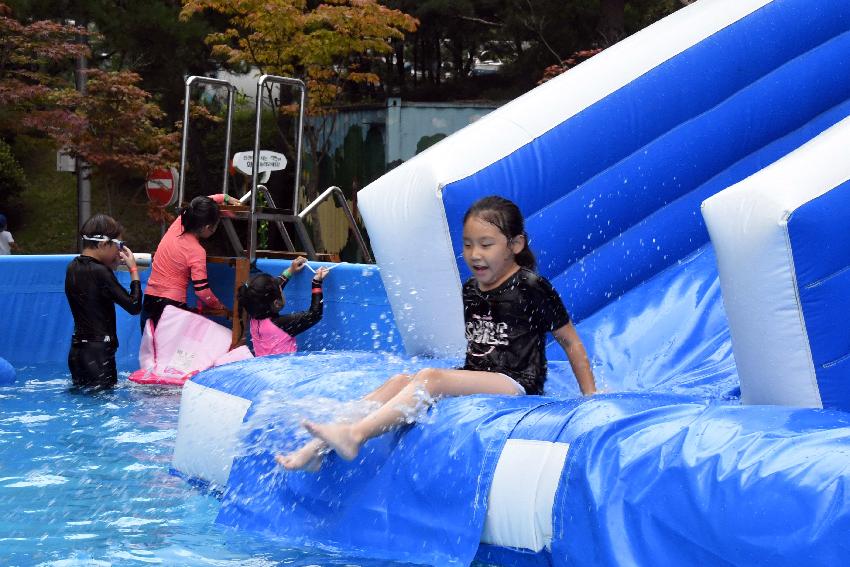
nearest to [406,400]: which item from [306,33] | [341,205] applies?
[341,205]

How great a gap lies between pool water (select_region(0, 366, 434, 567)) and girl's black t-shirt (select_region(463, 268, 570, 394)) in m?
0.69

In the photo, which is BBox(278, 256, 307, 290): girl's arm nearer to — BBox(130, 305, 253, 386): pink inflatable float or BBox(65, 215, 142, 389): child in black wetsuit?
BBox(130, 305, 253, 386): pink inflatable float

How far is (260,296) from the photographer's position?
5977 millimetres

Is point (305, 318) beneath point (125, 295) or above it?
beneath

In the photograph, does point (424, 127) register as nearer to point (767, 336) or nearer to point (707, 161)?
point (707, 161)

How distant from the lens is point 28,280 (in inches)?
289

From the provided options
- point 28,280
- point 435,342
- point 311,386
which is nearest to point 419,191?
point 435,342

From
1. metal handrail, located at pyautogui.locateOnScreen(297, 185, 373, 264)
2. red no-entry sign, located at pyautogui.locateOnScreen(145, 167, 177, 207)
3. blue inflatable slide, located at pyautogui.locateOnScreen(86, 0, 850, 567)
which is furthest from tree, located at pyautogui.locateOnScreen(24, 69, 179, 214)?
blue inflatable slide, located at pyautogui.locateOnScreen(86, 0, 850, 567)

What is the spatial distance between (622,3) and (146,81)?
5.51 meters

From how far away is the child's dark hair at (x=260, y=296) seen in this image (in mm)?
5980

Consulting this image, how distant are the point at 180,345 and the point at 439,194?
2657 millimetres

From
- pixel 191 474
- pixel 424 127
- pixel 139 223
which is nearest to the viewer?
pixel 191 474

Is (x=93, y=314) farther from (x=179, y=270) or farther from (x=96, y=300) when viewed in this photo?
(x=179, y=270)

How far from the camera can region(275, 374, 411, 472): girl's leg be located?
3.15m
